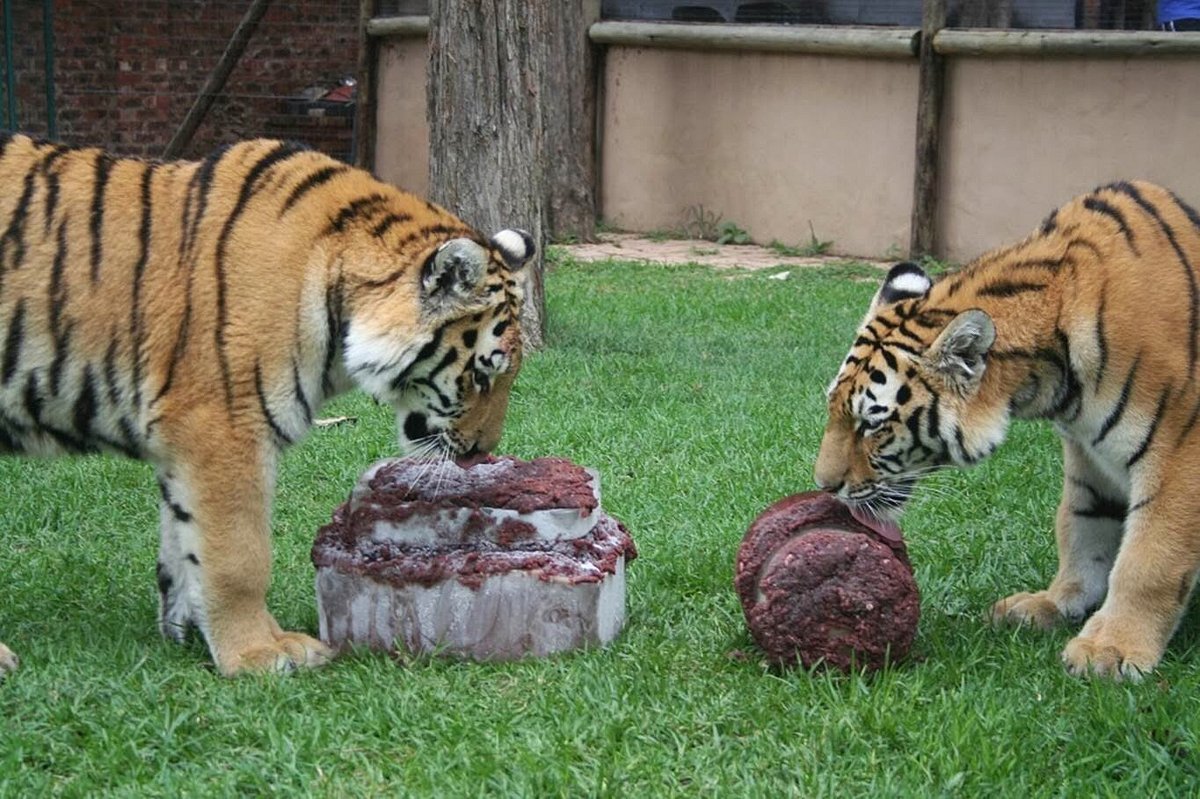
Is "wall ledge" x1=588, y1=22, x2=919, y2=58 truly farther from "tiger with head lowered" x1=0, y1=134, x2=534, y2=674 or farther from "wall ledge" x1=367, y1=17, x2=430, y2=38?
"tiger with head lowered" x1=0, y1=134, x2=534, y2=674

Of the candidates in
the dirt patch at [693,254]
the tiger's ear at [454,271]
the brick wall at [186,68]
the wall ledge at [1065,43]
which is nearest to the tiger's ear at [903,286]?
the tiger's ear at [454,271]

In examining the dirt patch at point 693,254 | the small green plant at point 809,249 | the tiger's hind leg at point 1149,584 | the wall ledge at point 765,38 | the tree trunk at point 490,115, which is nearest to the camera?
the tiger's hind leg at point 1149,584

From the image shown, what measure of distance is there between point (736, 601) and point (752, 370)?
3.18m

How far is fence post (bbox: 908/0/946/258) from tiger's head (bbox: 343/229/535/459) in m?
7.07

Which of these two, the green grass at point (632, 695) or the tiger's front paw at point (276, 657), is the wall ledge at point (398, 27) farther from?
the tiger's front paw at point (276, 657)

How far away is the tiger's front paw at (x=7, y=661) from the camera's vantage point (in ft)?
12.0

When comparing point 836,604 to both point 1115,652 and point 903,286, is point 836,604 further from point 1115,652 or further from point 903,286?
point 903,286

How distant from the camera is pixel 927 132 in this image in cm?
1050

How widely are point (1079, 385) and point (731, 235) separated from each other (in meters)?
8.28

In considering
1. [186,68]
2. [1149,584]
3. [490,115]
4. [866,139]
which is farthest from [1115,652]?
[186,68]

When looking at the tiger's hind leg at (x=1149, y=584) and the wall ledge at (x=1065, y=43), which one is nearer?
the tiger's hind leg at (x=1149, y=584)

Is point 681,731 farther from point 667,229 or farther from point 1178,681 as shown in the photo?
point 667,229

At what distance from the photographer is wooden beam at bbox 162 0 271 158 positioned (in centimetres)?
1259

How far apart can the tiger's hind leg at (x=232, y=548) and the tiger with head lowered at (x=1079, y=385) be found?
1.32 meters
